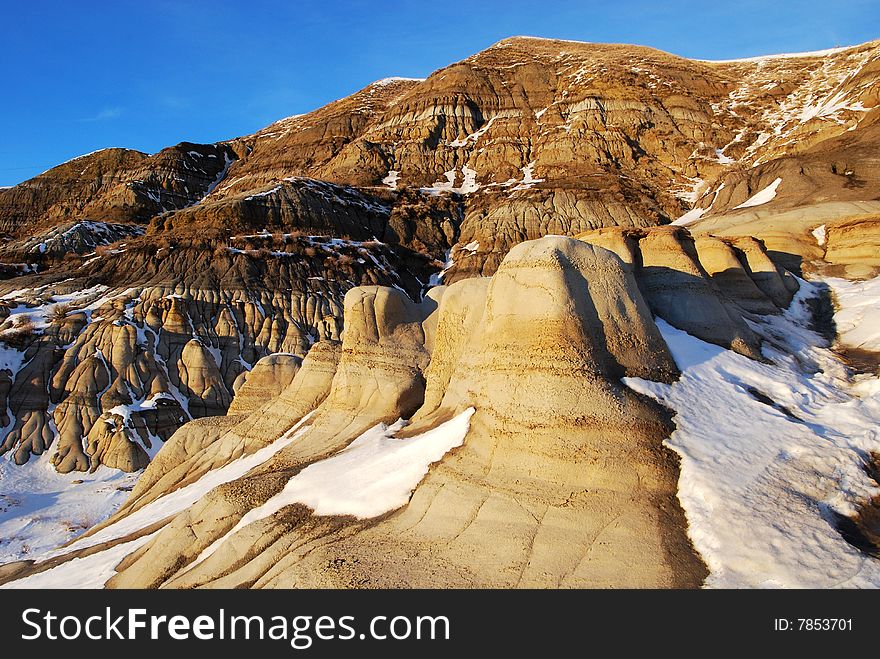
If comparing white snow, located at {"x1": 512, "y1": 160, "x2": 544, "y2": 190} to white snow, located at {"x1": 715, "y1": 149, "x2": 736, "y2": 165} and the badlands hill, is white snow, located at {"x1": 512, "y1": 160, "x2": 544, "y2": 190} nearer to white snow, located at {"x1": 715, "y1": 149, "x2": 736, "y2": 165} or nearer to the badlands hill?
the badlands hill

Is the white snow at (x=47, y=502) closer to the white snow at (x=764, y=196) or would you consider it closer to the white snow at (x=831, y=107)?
the white snow at (x=764, y=196)

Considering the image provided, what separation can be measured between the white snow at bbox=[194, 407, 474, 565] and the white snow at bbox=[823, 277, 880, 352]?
1178 centimetres

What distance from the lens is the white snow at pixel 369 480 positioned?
8.17m

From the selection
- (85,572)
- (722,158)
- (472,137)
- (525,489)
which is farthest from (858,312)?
(472,137)

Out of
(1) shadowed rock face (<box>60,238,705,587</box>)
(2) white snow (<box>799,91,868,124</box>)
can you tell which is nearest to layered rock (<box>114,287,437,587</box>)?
(1) shadowed rock face (<box>60,238,705,587</box>)

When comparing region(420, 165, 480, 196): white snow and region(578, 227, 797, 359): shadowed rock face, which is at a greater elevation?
region(420, 165, 480, 196): white snow

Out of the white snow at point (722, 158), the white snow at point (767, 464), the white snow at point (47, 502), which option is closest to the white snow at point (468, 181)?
the white snow at point (722, 158)

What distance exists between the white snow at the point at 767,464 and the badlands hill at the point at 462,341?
67mm

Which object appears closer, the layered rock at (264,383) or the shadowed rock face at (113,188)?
the layered rock at (264,383)

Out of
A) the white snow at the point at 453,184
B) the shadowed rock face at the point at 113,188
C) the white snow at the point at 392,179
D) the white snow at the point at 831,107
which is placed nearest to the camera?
the white snow at the point at 831,107

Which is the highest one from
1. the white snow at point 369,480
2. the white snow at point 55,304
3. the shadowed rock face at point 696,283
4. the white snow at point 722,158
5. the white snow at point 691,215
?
the white snow at point 722,158

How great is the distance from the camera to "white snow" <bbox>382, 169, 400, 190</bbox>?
65.1m

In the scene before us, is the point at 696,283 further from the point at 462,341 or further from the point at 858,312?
the point at 858,312

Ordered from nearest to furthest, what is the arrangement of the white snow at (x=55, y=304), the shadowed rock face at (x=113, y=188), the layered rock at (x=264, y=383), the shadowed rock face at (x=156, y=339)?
the layered rock at (x=264, y=383) < the shadowed rock face at (x=156, y=339) < the white snow at (x=55, y=304) < the shadowed rock face at (x=113, y=188)
